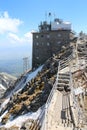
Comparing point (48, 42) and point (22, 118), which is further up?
point (48, 42)

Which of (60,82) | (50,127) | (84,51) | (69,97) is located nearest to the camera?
(50,127)

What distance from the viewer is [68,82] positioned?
37719mm

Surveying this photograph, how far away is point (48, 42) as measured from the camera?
8019 cm

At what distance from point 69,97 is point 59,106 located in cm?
236

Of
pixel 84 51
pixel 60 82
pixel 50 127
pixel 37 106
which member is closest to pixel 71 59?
pixel 84 51

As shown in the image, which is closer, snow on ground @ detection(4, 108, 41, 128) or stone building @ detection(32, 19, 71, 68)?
snow on ground @ detection(4, 108, 41, 128)

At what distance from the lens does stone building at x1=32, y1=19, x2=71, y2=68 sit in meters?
79.6

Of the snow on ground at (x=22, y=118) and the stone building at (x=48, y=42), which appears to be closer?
the snow on ground at (x=22, y=118)

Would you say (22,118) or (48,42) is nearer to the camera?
(22,118)

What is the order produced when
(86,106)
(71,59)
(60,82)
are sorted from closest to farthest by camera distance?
(86,106) < (60,82) < (71,59)

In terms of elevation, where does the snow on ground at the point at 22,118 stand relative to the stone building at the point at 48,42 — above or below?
below

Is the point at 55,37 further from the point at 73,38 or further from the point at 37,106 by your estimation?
the point at 37,106

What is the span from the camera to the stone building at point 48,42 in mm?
79562

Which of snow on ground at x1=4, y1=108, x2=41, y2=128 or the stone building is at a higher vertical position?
the stone building
